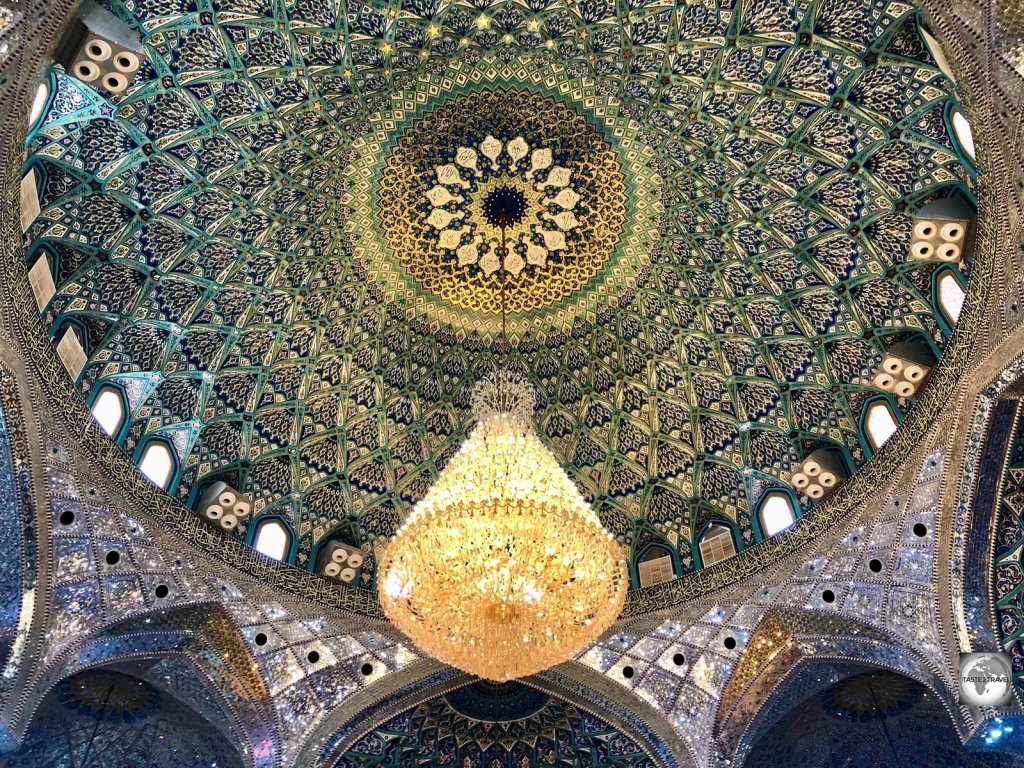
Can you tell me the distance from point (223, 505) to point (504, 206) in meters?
5.51

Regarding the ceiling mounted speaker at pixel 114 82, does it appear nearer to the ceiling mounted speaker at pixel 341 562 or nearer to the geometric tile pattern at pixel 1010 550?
the ceiling mounted speaker at pixel 341 562

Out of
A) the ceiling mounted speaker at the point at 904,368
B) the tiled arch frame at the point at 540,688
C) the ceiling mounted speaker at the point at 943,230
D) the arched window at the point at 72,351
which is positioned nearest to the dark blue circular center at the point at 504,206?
the ceiling mounted speaker at the point at 943,230

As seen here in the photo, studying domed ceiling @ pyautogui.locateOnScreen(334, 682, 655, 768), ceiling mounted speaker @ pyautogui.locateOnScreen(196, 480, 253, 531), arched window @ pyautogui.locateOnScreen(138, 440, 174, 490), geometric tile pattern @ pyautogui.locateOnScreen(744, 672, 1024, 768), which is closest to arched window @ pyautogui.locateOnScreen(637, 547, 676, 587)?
domed ceiling @ pyautogui.locateOnScreen(334, 682, 655, 768)

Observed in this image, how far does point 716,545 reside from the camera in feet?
38.2

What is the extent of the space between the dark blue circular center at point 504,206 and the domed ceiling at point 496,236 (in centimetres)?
Answer: 5

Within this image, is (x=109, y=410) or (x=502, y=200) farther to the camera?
(x=502, y=200)

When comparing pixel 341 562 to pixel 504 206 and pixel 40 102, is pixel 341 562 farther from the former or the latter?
pixel 40 102

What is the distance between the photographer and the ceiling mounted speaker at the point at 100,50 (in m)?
8.04

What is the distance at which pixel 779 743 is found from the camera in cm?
1105

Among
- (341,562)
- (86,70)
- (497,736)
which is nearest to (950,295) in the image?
(497,736)

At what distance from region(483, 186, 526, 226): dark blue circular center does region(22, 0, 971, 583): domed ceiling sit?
5cm

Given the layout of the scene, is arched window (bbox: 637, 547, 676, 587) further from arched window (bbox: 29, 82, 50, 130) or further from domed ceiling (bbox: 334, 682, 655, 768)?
arched window (bbox: 29, 82, 50, 130)

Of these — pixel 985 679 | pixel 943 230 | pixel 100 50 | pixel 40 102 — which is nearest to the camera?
pixel 40 102

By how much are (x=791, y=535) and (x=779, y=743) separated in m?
2.84
